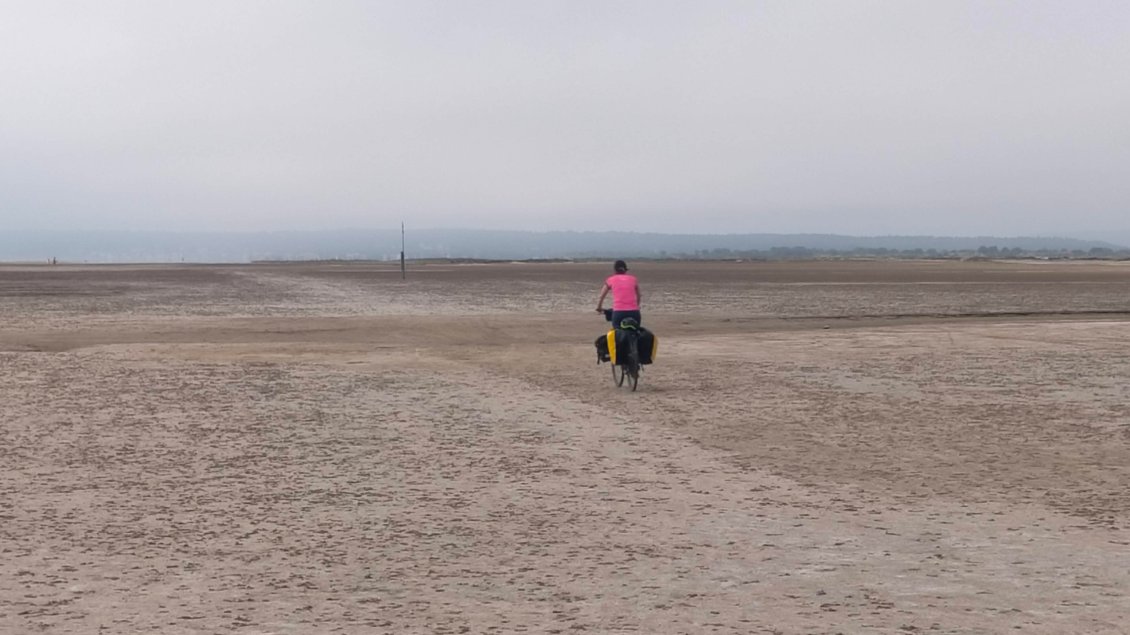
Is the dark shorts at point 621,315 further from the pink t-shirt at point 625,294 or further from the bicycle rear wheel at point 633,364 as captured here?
the bicycle rear wheel at point 633,364

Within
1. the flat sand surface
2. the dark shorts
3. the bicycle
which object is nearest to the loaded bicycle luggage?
the bicycle

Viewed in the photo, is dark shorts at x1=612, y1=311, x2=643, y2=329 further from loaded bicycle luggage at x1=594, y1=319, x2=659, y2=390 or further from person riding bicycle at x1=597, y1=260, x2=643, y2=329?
loaded bicycle luggage at x1=594, y1=319, x2=659, y2=390

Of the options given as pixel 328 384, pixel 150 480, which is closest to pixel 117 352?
pixel 328 384

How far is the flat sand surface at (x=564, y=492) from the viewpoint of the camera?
19.6ft

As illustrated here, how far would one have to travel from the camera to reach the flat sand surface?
599 cm

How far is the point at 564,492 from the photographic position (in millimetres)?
8789

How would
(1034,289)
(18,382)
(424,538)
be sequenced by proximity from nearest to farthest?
(424,538), (18,382), (1034,289)

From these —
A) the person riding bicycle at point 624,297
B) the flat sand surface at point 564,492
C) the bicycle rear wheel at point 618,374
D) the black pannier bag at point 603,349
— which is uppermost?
the person riding bicycle at point 624,297

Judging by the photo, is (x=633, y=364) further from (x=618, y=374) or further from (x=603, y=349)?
(x=603, y=349)

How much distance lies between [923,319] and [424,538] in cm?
2473

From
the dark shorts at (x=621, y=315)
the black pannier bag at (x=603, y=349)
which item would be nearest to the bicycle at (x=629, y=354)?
the dark shorts at (x=621, y=315)

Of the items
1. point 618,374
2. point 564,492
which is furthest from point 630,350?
point 564,492

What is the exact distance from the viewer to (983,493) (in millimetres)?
8750

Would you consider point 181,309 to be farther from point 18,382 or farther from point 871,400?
point 871,400
